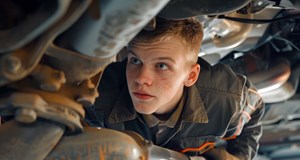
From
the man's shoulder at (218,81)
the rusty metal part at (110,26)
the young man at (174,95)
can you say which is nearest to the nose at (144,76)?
the young man at (174,95)

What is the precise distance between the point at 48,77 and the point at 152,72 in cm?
43

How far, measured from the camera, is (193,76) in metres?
1.12

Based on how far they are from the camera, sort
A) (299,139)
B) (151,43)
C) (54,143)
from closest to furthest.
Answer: (54,143)
(151,43)
(299,139)

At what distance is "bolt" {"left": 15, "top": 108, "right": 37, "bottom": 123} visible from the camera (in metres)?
0.51

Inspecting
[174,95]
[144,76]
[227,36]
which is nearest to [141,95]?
[144,76]

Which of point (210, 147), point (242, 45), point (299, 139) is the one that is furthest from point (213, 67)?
point (299, 139)

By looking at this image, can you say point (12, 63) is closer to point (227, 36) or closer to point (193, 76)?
point (193, 76)

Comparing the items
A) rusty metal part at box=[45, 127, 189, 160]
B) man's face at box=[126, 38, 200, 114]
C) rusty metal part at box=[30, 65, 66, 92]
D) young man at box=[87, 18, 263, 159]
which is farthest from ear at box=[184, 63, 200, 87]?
rusty metal part at box=[30, 65, 66, 92]

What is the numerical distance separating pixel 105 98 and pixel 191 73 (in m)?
0.20

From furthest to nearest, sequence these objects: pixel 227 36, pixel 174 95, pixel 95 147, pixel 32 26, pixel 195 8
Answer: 1. pixel 227 36
2. pixel 174 95
3. pixel 195 8
4. pixel 95 147
5. pixel 32 26

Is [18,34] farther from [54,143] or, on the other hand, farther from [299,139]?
[299,139]

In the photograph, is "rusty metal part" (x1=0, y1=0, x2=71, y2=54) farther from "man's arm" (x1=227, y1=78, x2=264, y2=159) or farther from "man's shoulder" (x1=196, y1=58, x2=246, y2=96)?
"man's arm" (x1=227, y1=78, x2=264, y2=159)

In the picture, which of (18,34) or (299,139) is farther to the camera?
(299,139)

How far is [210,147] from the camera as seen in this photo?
1204 mm
